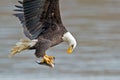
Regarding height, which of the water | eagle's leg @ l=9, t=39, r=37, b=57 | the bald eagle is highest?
the water

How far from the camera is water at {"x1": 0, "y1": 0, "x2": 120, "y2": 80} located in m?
11.8

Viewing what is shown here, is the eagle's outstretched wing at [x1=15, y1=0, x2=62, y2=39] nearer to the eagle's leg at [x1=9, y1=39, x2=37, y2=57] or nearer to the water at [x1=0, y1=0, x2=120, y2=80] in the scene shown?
the eagle's leg at [x1=9, y1=39, x2=37, y2=57]

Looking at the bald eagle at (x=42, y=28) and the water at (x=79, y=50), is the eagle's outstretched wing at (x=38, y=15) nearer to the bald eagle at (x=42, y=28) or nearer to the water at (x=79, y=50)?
the bald eagle at (x=42, y=28)

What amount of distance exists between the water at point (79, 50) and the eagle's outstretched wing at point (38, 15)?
3407 millimetres

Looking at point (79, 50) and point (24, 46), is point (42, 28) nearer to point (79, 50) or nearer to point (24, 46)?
point (24, 46)

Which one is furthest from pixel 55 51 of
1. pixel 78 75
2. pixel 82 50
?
pixel 78 75

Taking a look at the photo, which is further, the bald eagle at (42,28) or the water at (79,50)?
the water at (79,50)

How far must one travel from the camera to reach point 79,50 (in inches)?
516

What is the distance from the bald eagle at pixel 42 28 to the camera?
7988 mm

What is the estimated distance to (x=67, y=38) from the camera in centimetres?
802

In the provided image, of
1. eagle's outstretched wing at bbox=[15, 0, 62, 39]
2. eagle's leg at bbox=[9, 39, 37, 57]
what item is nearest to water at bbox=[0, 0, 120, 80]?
eagle's outstretched wing at bbox=[15, 0, 62, 39]

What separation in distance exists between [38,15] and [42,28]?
0.14 meters

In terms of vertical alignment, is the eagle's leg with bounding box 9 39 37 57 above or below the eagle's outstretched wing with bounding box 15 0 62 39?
below

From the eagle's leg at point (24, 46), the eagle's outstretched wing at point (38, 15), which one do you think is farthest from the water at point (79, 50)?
the eagle's leg at point (24, 46)
